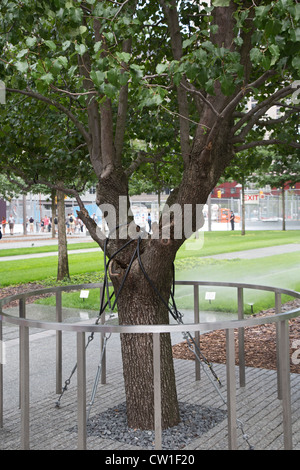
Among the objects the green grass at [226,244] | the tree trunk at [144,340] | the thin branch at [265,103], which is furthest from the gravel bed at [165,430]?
the green grass at [226,244]

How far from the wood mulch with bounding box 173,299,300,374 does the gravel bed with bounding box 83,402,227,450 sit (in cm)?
165

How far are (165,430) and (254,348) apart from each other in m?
2.91

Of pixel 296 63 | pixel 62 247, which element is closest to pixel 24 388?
pixel 296 63

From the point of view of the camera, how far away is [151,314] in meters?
4.52

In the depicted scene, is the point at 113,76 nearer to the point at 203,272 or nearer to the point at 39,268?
the point at 203,272

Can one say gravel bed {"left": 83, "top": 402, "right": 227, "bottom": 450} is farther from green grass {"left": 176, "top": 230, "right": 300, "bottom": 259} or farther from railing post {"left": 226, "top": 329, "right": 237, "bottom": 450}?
green grass {"left": 176, "top": 230, "right": 300, "bottom": 259}

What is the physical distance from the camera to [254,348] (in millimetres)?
6996

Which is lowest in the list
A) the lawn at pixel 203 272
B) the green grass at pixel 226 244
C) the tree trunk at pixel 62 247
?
the lawn at pixel 203 272

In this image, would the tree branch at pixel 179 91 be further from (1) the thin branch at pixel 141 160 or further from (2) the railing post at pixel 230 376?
(2) the railing post at pixel 230 376

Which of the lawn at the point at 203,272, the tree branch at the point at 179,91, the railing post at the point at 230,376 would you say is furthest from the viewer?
the lawn at the point at 203,272

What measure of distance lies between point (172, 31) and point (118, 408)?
12.0ft

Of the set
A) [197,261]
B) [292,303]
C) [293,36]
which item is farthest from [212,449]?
[197,261]

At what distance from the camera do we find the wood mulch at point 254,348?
6.39m

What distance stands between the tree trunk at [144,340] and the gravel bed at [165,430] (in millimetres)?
108
